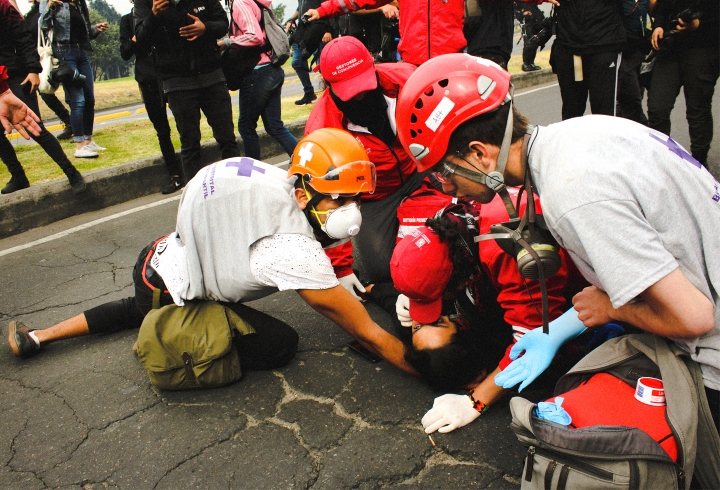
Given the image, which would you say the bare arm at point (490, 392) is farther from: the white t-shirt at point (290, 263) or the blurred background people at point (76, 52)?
the blurred background people at point (76, 52)

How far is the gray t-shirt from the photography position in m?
1.40

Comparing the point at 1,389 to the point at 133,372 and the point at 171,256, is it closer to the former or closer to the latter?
the point at 133,372

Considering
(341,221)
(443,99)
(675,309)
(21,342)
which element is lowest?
(21,342)

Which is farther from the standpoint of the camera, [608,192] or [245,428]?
[245,428]

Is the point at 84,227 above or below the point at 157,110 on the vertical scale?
below

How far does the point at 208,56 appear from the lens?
181 inches

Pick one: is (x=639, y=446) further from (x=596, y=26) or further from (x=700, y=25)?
(x=596, y=26)

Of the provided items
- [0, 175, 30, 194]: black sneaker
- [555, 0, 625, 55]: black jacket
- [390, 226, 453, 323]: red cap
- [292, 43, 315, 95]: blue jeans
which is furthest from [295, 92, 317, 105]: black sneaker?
[390, 226, 453, 323]: red cap

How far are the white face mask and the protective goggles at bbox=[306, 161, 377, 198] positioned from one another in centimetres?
7

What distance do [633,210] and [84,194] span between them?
4849mm

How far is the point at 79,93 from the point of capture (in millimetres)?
6070

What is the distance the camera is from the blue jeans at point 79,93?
6.00 m

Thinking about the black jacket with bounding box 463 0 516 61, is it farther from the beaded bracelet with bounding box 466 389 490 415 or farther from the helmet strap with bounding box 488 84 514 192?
the beaded bracelet with bounding box 466 389 490 415

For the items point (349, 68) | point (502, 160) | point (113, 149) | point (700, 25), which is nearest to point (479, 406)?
point (502, 160)
